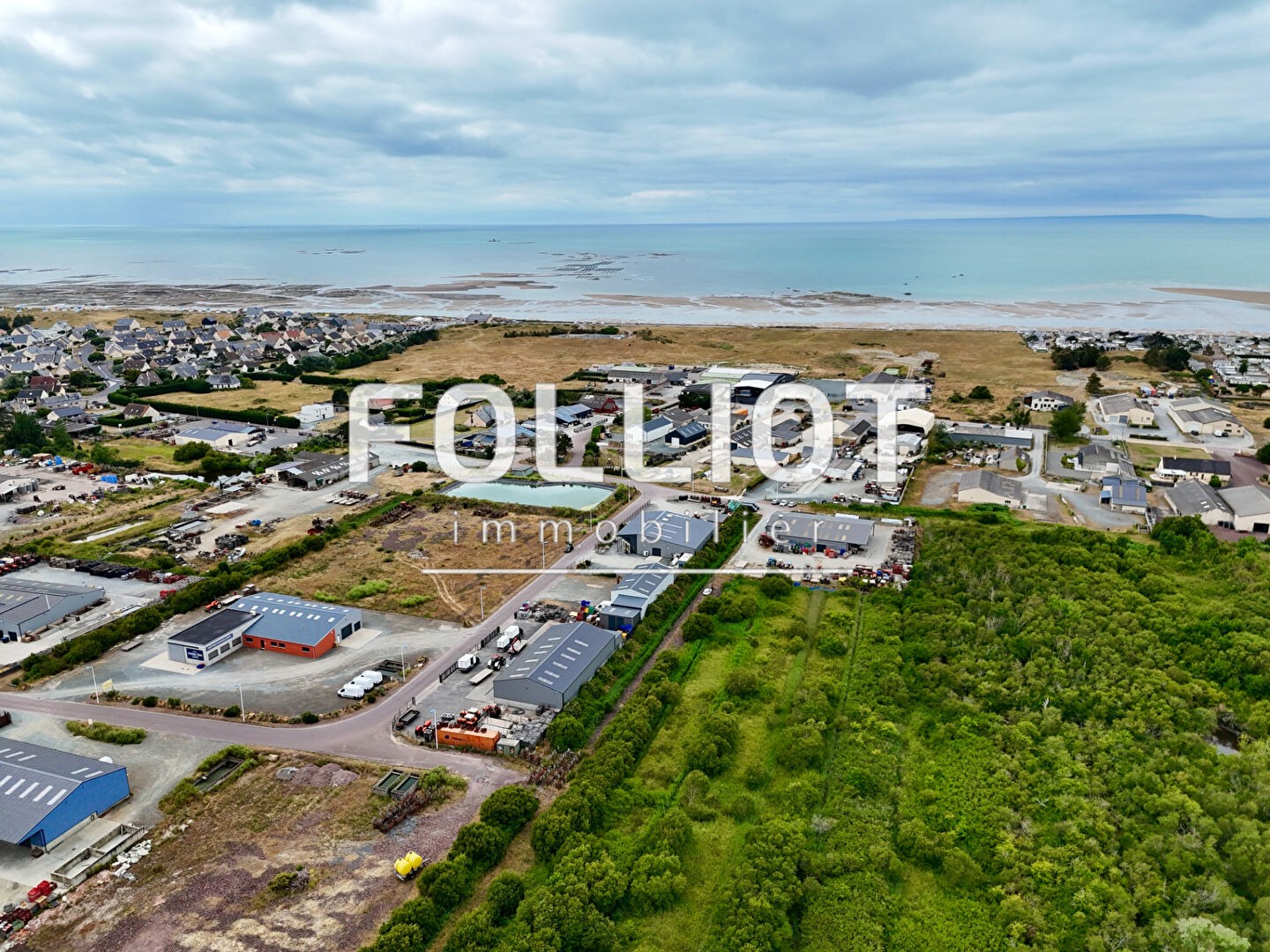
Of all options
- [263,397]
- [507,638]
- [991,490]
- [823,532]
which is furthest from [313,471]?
[991,490]

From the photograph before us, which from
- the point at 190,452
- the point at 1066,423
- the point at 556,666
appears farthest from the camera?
the point at 1066,423

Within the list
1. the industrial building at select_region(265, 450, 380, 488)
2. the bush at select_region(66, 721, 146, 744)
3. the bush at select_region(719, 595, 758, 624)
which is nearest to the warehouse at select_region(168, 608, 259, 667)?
the bush at select_region(66, 721, 146, 744)

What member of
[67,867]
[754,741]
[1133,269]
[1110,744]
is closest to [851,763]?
[754,741]

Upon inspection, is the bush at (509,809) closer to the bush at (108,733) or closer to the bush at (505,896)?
A: the bush at (505,896)

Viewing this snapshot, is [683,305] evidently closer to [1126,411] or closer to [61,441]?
[1126,411]

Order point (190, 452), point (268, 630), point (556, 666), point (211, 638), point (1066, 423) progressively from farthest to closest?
1. point (1066, 423)
2. point (190, 452)
3. point (268, 630)
4. point (211, 638)
5. point (556, 666)

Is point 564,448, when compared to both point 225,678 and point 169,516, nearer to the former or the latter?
point 169,516

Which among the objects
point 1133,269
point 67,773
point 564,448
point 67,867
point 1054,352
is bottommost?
point 67,867
